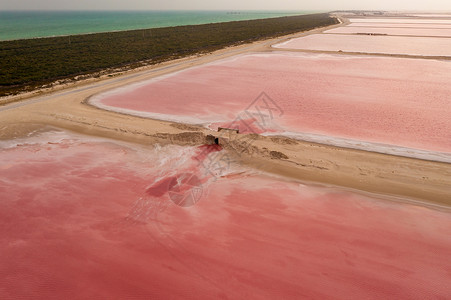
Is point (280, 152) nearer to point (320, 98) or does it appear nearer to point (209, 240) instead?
point (209, 240)

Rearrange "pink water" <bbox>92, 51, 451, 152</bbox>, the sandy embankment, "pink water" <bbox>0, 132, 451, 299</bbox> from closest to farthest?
"pink water" <bbox>0, 132, 451, 299</bbox>, the sandy embankment, "pink water" <bbox>92, 51, 451, 152</bbox>

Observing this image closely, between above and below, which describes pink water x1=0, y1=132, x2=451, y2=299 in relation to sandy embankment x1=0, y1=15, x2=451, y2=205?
below

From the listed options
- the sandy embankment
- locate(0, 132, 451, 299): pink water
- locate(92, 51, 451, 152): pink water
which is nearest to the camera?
locate(0, 132, 451, 299): pink water

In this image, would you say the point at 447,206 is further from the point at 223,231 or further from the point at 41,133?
the point at 41,133

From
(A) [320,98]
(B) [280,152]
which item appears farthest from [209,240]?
(A) [320,98]

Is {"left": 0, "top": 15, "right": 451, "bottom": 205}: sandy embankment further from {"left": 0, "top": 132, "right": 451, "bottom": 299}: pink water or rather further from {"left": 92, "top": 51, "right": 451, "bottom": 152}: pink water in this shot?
{"left": 92, "top": 51, "right": 451, "bottom": 152}: pink water

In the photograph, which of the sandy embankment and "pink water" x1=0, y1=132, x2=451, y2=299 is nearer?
"pink water" x1=0, y1=132, x2=451, y2=299

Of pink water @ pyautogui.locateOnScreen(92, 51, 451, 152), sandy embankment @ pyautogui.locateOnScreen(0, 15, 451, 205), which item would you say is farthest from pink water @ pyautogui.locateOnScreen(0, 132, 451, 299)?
pink water @ pyautogui.locateOnScreen(92, 51, 451, 152)
